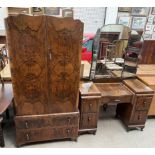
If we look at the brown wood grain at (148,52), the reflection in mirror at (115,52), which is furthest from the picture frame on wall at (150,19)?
the reflection in mirror at (115,52)

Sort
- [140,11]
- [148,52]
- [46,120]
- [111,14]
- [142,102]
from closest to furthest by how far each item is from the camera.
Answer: [46,120] → [142,102] → [148,52] → [140,11] → [111,14]

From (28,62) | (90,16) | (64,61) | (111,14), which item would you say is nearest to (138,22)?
(111,14)

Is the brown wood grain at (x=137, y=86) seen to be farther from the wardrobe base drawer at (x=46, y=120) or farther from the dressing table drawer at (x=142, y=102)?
the wardrobe base drawer at (x=46, y=120)

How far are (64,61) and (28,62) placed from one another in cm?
36

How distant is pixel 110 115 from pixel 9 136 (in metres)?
1.57

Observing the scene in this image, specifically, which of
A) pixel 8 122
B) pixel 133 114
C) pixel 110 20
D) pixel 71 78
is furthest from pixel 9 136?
pixel 110 20

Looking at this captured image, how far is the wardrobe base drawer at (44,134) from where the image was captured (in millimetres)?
2083

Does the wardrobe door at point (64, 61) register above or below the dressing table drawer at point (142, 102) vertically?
above

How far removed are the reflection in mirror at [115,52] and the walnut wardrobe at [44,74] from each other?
656 millimetres

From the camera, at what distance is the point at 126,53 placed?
8.41ft

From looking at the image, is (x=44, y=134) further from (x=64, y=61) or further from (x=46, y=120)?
(x=64, y=61)

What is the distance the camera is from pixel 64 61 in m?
1.82

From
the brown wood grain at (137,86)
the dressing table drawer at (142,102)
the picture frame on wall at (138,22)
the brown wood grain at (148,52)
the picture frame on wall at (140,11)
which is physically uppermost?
the picture frame on wall at (140,11)

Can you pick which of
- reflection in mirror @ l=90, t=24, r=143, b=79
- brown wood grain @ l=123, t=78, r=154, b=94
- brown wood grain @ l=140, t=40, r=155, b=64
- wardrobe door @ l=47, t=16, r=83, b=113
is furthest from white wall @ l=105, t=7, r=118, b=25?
wardrobe door @ l=47, t=16, r=83, b=113
